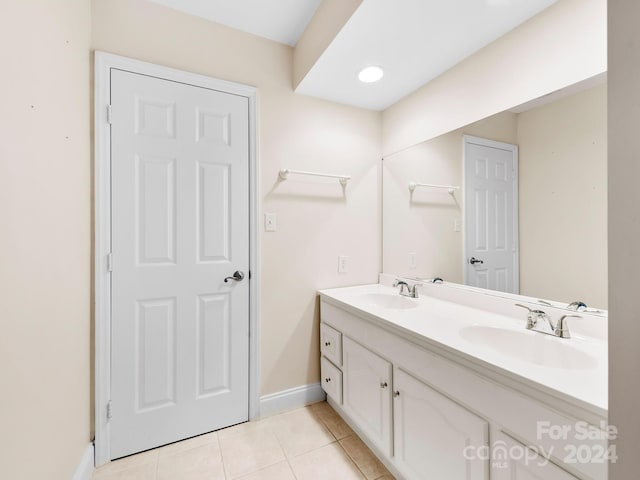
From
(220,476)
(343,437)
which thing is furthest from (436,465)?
(220,476)

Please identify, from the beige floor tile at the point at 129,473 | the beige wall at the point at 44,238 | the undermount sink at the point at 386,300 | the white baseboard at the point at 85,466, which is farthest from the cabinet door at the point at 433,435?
the white baseboard at the point at 85,466

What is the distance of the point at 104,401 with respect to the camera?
1.45 metres

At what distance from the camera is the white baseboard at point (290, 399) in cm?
183

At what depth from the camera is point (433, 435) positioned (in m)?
1.08

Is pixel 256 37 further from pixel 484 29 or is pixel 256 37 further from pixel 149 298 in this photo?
pixel 149 298

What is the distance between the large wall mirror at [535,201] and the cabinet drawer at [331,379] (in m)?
0.84

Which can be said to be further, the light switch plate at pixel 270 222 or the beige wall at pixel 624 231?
the light switch plate at pixel 270 222

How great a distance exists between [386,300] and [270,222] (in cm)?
92

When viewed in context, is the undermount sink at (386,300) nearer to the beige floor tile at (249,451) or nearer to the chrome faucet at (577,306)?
the chrome faucet at (577,306)

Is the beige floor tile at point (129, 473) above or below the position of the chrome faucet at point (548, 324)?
below

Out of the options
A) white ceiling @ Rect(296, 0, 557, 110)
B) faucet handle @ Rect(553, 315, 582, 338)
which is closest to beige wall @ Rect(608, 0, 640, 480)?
faucet handle @ Rect(553, 315, 582, 338)

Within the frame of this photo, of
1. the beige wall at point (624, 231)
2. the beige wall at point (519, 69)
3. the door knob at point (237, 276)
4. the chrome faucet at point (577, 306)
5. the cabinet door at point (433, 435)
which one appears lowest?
the cabinet door at point (433, 435)

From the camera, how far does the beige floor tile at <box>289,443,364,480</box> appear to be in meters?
1.37

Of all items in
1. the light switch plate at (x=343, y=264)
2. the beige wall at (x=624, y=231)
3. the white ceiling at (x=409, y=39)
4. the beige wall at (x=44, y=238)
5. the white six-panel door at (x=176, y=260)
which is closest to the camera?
the beige wall at (x=624, y=231)
